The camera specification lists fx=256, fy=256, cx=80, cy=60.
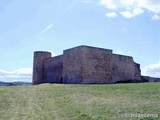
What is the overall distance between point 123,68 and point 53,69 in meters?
10.6

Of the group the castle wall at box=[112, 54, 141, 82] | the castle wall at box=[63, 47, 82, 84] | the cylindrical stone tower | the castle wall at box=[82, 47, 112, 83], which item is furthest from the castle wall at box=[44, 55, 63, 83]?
the castle wall at box=[112, 54, 141, 82]

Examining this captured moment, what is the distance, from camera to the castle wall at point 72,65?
102ft

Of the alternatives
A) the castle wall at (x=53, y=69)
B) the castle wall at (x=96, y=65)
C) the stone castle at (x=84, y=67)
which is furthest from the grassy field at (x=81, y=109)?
the castle wall at (x=53, y=69)

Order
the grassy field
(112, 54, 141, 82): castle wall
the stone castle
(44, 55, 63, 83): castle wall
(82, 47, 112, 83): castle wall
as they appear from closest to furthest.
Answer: the grassy field, (82, 47, 112, 83): castle wall, the stone castle, (112, 54, 141, 82): castle wall, (44, 55, 63, 83): castle wall

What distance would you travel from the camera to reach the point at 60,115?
40.7 feet

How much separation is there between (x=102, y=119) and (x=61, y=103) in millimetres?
4998

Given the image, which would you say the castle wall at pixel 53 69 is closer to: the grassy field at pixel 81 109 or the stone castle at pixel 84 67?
the stone castle at pixel 84 67

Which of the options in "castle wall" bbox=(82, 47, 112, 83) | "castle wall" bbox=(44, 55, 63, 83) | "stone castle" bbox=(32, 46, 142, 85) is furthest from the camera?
"castle wall" bbox=(44, 55, 63, 83)

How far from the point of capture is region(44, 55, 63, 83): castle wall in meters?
37.1

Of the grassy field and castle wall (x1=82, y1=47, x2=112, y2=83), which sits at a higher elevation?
castle wall (x1=82, y1=47, x2=112, y2=83)

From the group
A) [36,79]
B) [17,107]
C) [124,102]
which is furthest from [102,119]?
[36,79]

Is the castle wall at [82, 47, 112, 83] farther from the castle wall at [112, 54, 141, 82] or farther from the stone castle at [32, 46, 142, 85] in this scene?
the castle wall at [112, 54, 141, 82]

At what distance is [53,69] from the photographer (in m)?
39.0

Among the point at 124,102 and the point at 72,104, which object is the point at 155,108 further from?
the point at 72,104
